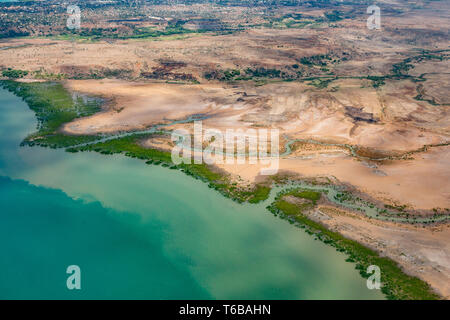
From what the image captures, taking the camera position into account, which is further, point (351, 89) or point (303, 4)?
point (303, 4)

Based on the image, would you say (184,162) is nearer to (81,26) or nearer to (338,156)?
(338,156)

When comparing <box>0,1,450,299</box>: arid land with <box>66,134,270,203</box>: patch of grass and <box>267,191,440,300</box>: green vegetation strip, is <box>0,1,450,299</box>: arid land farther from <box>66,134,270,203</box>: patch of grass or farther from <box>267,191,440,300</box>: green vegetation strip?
<box>66,134,270,203</box>: patch of grass

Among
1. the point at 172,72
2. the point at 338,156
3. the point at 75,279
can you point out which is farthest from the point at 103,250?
the point at 172,72

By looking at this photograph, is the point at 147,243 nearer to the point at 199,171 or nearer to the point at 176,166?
the point at 199,171

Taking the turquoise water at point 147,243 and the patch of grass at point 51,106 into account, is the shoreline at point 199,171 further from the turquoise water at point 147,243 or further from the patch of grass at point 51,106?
the patch of grass at point 51,106

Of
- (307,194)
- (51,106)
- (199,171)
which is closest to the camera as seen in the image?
(307,194)

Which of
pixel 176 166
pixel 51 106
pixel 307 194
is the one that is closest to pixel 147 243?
pixel 176 166
